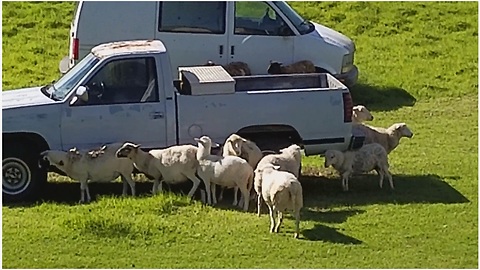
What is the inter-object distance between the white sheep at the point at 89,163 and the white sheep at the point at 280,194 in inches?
72.4

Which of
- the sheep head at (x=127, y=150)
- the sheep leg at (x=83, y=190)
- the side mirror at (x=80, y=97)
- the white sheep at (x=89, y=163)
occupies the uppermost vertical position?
the side mirror at (x=80, y=97)

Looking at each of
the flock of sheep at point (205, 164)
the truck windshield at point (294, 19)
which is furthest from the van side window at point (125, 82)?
the truck windshield at point (294, 19)

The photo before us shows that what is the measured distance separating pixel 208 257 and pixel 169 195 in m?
2.08

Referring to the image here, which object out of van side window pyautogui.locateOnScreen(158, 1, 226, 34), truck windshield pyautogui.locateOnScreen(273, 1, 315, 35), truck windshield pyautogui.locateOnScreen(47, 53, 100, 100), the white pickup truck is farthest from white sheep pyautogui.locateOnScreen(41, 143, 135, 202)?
truck windshield pyautogui.locateOnScreen(273, 1, 315, 35)

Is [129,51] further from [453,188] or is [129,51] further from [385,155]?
[453,188]

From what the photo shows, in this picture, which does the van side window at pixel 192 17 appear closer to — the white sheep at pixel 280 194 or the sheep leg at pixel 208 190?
the sheep leg at pixel 208 190

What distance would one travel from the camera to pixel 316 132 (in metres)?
11.6

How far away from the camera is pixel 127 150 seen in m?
11.1

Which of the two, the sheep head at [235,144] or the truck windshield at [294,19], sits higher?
the truck windshield at [294,19]

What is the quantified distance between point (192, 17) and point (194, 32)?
25 centimetres

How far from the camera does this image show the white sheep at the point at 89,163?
36.4 ft

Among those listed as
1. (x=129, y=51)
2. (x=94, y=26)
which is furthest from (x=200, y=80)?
(x=94, y=26)

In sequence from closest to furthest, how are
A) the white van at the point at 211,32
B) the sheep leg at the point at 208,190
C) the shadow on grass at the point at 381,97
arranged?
the sheep leg at the point at 208,190 → the white van at the point at 211,32 → the shadow on grass at the point at 381,97

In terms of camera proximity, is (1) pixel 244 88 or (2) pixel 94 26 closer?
(1) pixel 244 88
